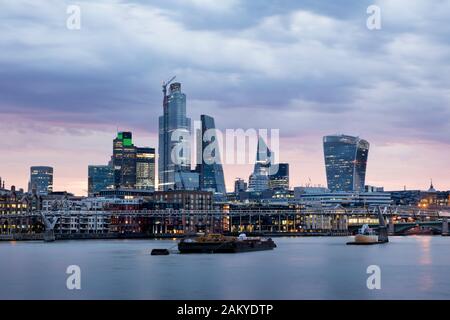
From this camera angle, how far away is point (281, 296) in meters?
56.6

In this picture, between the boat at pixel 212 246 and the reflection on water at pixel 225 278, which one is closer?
the reflection on water at pixel 225 278

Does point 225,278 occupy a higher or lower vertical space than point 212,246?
lower

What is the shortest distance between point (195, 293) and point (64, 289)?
10132 millimetres

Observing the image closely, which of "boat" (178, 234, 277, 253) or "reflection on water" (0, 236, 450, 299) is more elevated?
"boat" (178, 234, 277, 253)

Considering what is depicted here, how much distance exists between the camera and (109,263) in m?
90.1

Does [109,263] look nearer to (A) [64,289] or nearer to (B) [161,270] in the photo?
(B) [161,270]

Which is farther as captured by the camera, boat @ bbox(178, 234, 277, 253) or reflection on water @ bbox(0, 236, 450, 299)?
boat @ bbox(178, 234, 277, 253)

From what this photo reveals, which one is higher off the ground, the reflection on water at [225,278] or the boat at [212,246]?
the boat at [212,246]
